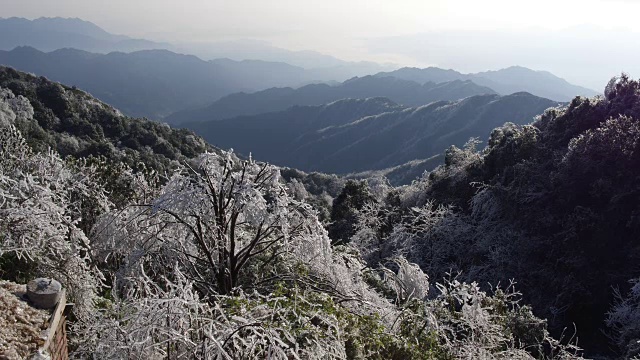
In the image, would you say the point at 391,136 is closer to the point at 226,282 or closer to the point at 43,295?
the point at 226,282

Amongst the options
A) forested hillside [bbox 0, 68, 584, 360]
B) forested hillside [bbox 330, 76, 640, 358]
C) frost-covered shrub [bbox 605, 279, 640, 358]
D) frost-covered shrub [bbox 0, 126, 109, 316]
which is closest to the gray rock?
forested hillside [bbox 0, 68, 584, 360]

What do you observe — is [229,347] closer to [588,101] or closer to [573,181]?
[573,181]

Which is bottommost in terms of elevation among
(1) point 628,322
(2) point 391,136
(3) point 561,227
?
(2) point 391,136

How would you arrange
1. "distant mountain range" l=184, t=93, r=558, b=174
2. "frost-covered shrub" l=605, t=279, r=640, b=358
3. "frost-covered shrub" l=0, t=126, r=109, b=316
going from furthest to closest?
"distant mountain range" l=184, t=93, r=558, b=174 → "frost-covered shrub" l=605, t=279, r=640, b=358 → "frost-covered shrub" l=0, t=126, r=109, b=316

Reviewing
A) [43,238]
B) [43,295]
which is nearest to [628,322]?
[43,295]

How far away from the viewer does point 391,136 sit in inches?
5979

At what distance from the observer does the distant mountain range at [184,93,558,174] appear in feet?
466

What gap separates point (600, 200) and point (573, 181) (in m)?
1.13

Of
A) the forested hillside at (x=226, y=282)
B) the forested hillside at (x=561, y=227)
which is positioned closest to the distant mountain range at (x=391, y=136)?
the forested hillside at (x=561, y=227)

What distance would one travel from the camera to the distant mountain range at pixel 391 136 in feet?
466

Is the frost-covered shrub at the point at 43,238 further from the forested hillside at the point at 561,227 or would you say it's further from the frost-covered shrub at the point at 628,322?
the frost-covered shrub at the point at 628,322

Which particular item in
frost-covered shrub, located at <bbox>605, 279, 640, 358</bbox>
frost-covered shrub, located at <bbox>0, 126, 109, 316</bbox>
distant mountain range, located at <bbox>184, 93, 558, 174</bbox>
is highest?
frost-covered shrub, located at <bbox>0, 126, 109, 316</bbox>

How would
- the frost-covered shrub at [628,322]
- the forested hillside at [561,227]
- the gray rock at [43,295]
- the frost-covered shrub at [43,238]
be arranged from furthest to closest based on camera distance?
the forested hillside at [561,227] → the frost-covered shrub at [628,322] → the frost-covered shrub at [43,238] → the gray rock at [43,295]

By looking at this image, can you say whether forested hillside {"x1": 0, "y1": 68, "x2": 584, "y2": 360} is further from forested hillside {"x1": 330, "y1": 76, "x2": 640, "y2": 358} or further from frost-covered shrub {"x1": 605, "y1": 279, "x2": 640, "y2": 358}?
forested hillside {"x1": 330, "y1": 76, "x2": 640, "y2": 358}
